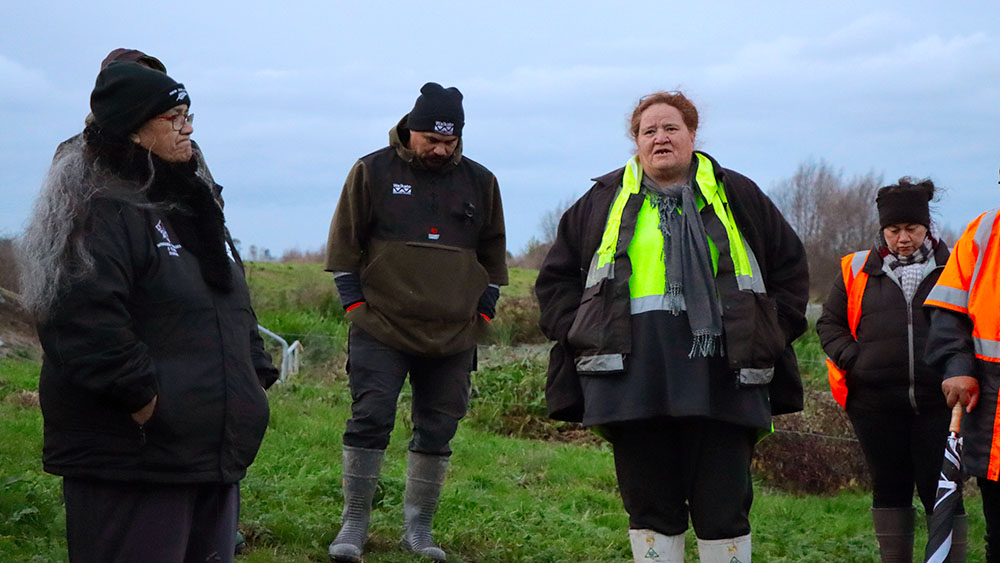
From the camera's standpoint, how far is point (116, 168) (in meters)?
3.45

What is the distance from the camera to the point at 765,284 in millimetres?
4746


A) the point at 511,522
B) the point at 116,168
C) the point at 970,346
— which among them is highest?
the point at 116,168

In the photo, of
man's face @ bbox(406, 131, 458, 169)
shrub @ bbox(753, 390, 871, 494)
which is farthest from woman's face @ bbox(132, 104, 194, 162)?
shrub @ bbox(753, 390, 871, 494)

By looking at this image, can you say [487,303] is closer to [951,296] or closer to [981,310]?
[951,296]

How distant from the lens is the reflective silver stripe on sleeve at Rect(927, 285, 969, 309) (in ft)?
15.4

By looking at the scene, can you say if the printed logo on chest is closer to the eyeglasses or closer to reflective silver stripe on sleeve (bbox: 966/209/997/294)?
the eyeglasses

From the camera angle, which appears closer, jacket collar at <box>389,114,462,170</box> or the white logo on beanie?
the white logo on beanie

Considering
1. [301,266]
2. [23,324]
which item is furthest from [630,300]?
[301,266]

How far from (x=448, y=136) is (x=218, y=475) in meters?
2.71

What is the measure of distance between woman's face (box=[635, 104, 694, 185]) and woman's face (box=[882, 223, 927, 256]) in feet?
6.71

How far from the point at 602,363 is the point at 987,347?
150 centimetres

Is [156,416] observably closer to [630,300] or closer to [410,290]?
[630,300]

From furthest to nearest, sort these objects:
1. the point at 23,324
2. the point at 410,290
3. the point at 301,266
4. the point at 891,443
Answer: the point at 301,266
the point at 23,324
the point at 891,443
the point at 410,290

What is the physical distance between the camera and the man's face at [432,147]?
5.75 m
